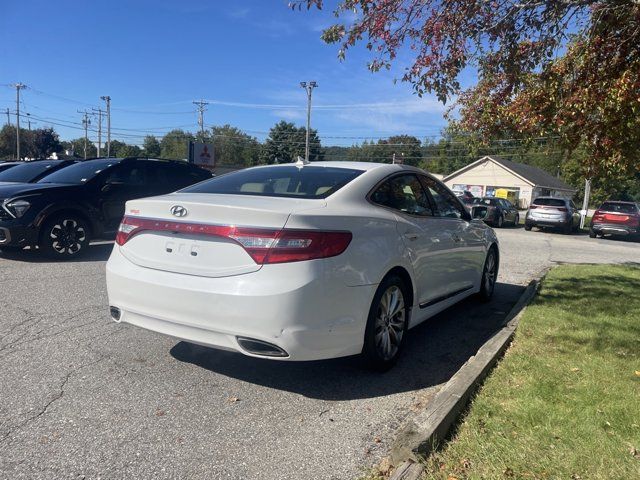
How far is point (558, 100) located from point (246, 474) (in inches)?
198

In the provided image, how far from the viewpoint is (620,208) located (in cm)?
2197

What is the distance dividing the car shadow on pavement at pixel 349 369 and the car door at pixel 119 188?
5.16 m

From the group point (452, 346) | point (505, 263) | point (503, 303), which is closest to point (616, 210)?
point (505, 263)

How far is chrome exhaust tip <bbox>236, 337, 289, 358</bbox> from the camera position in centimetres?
330

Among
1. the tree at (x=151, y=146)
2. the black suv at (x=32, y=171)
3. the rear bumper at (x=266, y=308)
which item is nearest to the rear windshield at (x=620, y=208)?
the black suv at (x=32, y=171)

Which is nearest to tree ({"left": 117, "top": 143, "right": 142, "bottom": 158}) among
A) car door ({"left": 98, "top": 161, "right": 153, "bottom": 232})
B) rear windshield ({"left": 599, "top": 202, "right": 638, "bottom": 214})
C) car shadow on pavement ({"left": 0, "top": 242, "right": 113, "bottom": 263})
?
rear windshield ({"left": 599, "top": 202, "right": 638, "bottom": 214})

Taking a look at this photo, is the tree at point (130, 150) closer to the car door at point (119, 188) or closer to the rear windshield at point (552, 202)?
the rear windshield at point (552, 202)

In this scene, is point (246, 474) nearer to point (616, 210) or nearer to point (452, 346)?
point (452, 346)

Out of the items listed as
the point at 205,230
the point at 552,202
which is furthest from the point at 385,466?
the point at 552,202

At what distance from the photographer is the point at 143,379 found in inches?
150

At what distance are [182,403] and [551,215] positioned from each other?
2286cm

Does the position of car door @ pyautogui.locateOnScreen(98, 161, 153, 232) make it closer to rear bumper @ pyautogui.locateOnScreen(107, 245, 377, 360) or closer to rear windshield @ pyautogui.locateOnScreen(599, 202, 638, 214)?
rear bumper @ pyautogui.locateOnScreen(107, 245, 377, 360)

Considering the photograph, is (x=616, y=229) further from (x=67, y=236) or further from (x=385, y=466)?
(x=385, y=466)

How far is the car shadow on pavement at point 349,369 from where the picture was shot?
382 cm
